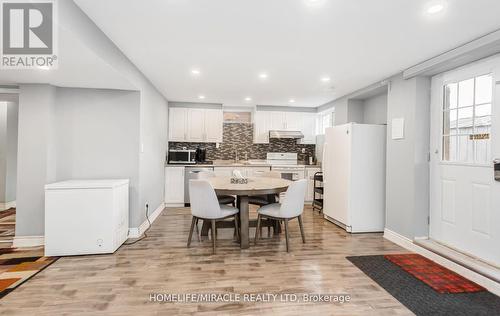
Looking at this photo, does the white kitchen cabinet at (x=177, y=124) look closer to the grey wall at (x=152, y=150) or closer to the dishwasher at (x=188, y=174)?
the grey wall at (x=152, y=150)

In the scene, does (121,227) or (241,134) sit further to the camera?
(241,134)

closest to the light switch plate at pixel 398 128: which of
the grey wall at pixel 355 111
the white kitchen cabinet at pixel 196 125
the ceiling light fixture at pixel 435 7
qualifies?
the grey wall at pixel 355 111

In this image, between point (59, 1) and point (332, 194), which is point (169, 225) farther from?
point (59, 1)

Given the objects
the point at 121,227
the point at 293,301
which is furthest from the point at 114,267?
the point at 293,301

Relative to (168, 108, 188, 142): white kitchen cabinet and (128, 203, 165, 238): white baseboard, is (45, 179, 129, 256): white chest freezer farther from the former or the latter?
(168, 108, 188, 142): white kitchen cabinet

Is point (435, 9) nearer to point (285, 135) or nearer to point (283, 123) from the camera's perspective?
point (285, 135)

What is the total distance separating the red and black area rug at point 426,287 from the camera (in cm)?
195

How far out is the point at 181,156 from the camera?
538cm

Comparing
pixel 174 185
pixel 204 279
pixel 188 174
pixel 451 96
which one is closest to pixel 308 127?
pixel 188 174

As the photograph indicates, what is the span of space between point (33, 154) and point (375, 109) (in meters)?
5.14

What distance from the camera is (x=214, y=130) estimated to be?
566 cm

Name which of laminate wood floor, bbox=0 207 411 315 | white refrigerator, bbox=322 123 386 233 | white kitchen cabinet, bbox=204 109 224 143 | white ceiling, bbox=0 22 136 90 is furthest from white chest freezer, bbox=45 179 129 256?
white refrigerator, bbox=322 123 386 233

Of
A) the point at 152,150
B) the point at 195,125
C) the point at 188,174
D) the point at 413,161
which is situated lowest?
the point at 188,174

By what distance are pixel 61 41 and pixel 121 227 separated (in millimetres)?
2119
